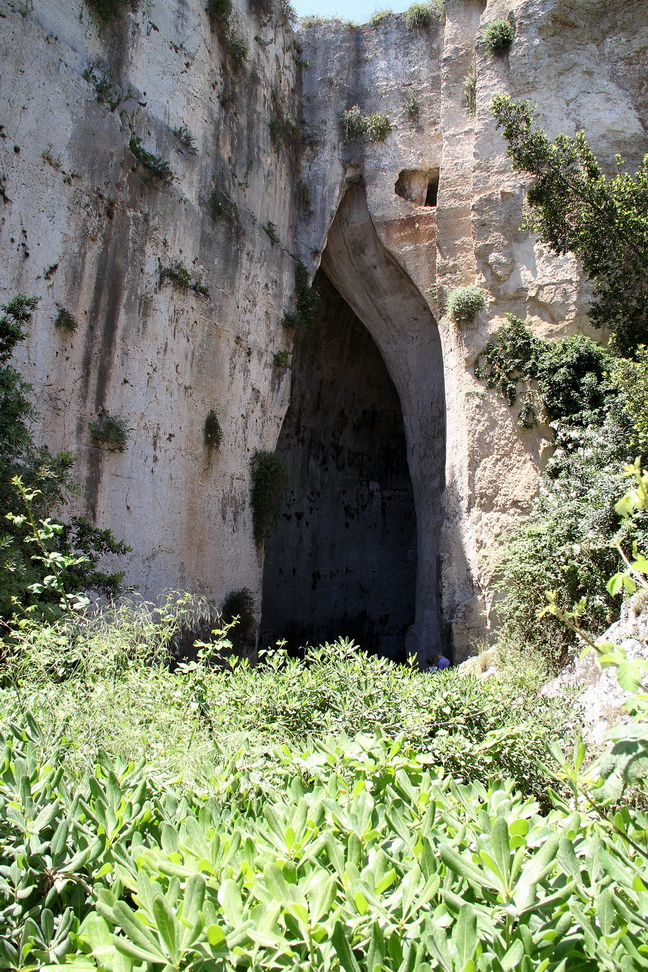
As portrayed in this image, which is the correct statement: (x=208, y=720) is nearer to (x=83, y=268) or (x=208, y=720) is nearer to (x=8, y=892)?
(x=8, y=892)

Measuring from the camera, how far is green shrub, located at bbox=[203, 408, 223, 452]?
37.1 feet

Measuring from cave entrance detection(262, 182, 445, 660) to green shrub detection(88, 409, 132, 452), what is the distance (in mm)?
6713

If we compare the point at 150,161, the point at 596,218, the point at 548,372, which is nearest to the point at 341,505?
the point at 548,372

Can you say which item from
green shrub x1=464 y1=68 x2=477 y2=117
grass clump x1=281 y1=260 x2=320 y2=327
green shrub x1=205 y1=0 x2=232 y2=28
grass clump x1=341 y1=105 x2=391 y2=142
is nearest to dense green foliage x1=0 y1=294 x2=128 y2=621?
grass clump x1=281 y1=260 x2=320 y2=327

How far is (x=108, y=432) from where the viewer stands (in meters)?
9.50

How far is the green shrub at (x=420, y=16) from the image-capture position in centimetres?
1451

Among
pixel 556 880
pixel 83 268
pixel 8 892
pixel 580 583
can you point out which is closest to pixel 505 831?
pixel 556 880

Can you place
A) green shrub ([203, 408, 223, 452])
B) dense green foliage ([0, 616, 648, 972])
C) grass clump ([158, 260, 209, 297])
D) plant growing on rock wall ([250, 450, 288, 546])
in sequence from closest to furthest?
dense green foliage ([0, 616, 648, 972]) < grass clump ([158, 260, 209, 297]) < green shrub ([203, 408, 223, 452]) < plant growing on rock wall ([250, 450, 288, 546])

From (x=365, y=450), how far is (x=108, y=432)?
10.3 meters

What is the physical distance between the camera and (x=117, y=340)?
9867 millimetres

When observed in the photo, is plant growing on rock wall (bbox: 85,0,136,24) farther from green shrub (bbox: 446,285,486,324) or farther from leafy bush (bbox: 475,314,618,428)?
leafy bush (bbox: 475,314,618,428)

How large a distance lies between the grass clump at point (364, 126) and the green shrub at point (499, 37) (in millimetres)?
2494

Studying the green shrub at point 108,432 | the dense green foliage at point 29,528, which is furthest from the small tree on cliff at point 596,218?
the dense green foliage at point 29,528

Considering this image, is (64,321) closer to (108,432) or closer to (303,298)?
(108,432)
